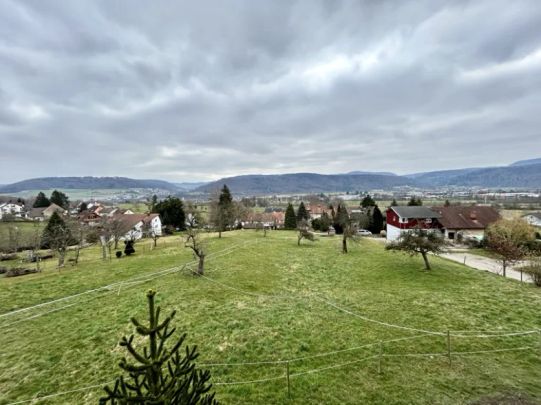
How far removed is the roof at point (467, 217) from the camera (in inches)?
1980

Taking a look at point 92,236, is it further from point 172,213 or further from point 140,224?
point 172,213

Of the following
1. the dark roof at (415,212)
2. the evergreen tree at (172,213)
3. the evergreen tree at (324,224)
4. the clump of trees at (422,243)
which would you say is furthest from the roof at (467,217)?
the evergreen tree at (172,213)

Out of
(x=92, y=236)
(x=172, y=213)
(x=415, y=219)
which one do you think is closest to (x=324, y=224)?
(x=415, y=219)

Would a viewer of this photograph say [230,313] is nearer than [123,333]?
No

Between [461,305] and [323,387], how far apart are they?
43.1 ft

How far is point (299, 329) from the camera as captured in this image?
14.7 metres

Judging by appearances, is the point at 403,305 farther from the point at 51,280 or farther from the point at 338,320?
the point at 51,280

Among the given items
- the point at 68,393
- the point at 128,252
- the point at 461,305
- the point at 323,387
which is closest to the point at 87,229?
the point at 128,252

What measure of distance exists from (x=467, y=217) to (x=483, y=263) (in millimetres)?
20856

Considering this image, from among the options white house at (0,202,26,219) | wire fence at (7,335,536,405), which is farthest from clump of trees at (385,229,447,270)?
white house at (0,202,26,219)

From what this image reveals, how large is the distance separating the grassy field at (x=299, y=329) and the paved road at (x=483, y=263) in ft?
25.4

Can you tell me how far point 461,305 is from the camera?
17.9m

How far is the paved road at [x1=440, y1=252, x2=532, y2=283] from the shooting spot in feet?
96.9

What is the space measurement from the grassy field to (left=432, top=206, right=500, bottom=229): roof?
28.4m
